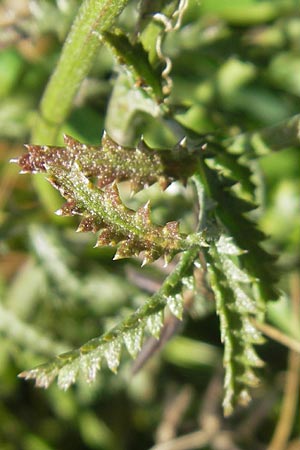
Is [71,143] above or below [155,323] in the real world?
above

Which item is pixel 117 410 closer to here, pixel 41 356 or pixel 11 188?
pixel 41 356

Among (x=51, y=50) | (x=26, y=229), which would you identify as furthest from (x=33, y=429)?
(x=51, y=50)

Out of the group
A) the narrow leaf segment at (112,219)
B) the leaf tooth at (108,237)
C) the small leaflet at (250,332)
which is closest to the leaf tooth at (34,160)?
the narrow leaf segment at (112,219)

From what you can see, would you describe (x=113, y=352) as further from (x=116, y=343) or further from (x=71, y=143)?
(x=71, y=143)

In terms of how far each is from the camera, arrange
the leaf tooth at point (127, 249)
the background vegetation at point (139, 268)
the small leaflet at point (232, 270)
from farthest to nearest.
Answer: the background vegetation at point (139, 268)
the small leaflet at point (232, 270)
the leaf tooth at point (127, 249)

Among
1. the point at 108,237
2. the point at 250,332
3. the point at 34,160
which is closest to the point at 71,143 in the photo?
the point at 34,160

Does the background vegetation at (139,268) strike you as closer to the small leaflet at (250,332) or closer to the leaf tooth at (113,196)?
the small leaflet at (250,332)
